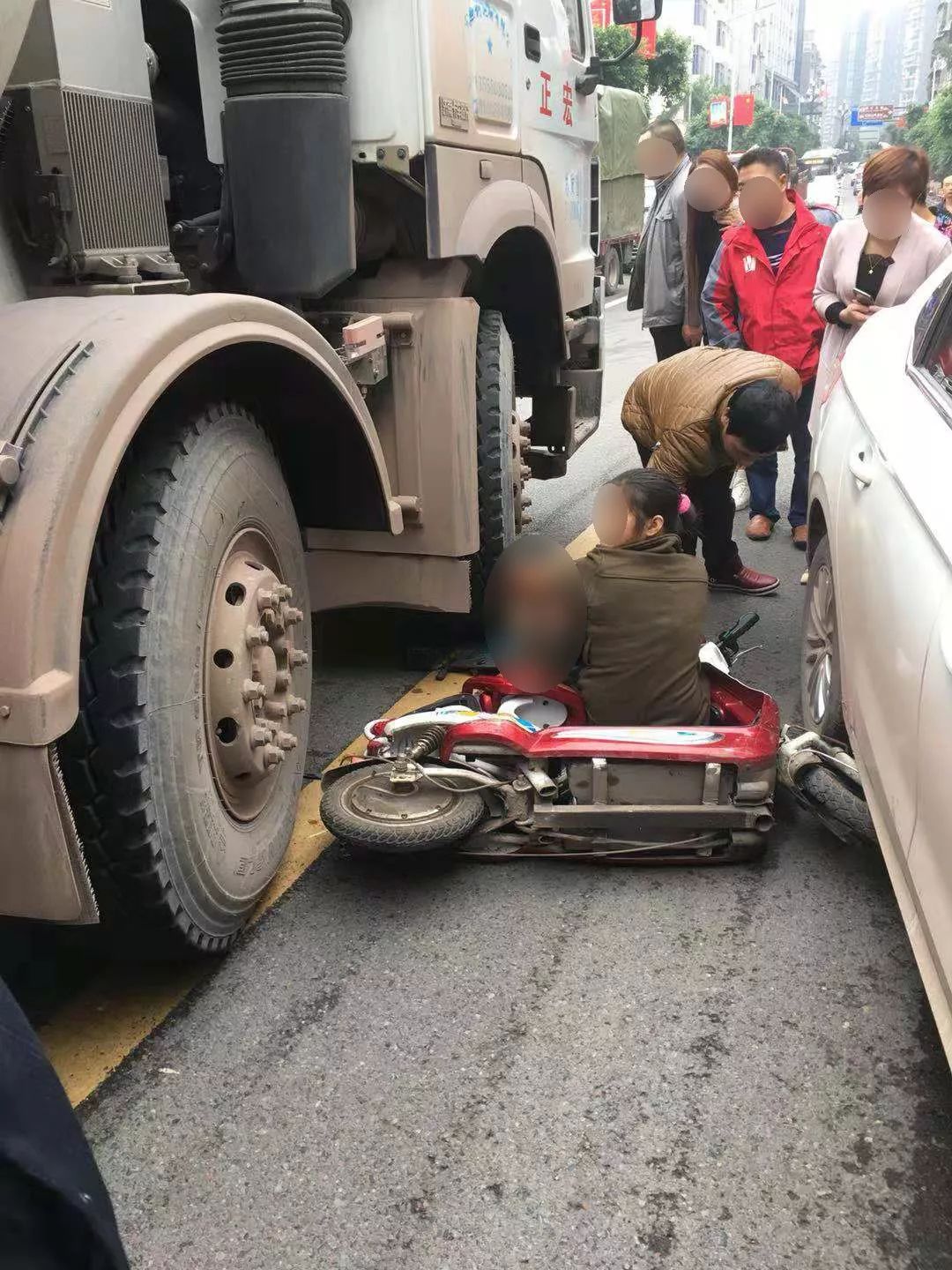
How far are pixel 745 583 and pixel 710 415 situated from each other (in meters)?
1.22

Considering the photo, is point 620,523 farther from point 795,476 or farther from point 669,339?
point 669,339

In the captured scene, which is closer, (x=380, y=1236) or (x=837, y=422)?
(x=380, y=1236)

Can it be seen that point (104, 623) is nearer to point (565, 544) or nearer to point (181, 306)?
point (181, 306)

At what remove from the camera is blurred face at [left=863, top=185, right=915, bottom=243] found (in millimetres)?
4551

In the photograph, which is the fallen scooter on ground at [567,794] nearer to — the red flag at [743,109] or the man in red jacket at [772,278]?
the man in red jacket at [772,278]

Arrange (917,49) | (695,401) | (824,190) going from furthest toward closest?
(917,49) → (824,190) → (695,401)

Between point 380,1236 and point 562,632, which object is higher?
point 562,632

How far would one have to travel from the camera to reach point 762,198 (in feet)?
17.2

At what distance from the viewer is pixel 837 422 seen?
132 inches

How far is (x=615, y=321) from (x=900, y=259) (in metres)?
12.8

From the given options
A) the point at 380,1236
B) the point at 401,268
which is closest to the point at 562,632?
the point at 401,268

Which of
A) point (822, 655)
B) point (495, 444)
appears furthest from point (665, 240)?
point (822, 655)

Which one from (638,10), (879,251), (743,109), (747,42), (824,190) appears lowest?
(824,190)

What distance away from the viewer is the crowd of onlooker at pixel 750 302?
411cm
